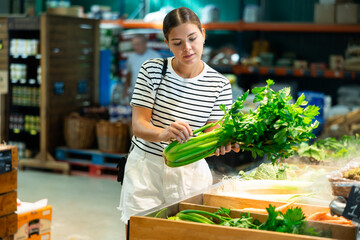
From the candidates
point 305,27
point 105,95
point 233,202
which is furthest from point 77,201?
point 305,27

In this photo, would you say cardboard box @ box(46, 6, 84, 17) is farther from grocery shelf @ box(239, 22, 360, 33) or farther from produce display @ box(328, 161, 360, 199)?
produce display @ box(328, 161, 360, 199)

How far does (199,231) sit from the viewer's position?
2.24m

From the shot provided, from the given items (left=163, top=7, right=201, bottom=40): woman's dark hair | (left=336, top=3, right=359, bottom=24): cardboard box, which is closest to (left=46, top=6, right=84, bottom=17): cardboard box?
(left=336, top=3, right=359, bottom=24): cardboard box

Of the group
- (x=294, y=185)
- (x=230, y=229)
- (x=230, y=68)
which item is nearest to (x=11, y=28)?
(x=230, y=68)

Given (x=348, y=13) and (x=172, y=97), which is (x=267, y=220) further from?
(x=348, y=13)

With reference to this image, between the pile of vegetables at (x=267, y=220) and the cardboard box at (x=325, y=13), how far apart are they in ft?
21.7

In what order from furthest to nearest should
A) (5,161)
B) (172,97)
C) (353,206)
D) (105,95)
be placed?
(105,95) < (5,161) < (172,97) < (353,206)

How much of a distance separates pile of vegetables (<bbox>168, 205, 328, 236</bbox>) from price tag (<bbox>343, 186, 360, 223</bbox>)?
0.14 meters

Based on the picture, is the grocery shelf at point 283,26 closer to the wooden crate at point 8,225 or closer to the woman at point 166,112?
the woman at point 166,112

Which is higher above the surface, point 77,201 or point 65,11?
point 65,11

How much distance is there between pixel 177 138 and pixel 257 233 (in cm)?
65

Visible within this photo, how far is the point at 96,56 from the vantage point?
8930 millimetres

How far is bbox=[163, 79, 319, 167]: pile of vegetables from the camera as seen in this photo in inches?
97.3

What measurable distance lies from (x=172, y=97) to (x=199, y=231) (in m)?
0.93
